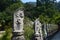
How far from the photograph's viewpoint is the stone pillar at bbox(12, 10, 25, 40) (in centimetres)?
376

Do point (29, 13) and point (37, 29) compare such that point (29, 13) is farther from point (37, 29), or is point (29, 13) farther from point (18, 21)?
point (18, 21)

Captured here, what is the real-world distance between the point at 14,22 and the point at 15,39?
0.94ft

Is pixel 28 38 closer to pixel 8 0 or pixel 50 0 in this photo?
pixel 8 0

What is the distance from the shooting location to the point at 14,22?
3811 millimetres

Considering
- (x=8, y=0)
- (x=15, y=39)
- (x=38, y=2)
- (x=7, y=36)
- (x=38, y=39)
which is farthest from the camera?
(x=38, y=2)

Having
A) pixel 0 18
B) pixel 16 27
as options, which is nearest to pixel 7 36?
pixel 16 27

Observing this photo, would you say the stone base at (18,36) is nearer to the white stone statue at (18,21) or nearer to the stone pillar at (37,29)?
the white stone statue at (18,21)

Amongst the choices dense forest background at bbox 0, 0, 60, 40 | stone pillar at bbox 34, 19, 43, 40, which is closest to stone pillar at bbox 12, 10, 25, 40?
stone pillar at bbox 34, 19, 43, 40

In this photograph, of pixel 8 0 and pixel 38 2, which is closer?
pixel 8 0

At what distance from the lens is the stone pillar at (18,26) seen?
3.76 meters

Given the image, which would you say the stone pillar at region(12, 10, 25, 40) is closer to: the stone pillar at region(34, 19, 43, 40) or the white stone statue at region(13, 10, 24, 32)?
the white stone statue at region(13, 10, 24, 32)

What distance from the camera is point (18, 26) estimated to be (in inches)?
151

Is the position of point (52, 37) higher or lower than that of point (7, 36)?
lower

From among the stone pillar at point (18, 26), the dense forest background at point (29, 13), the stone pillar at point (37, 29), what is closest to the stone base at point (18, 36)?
the stone pillar at point (18, 26)
